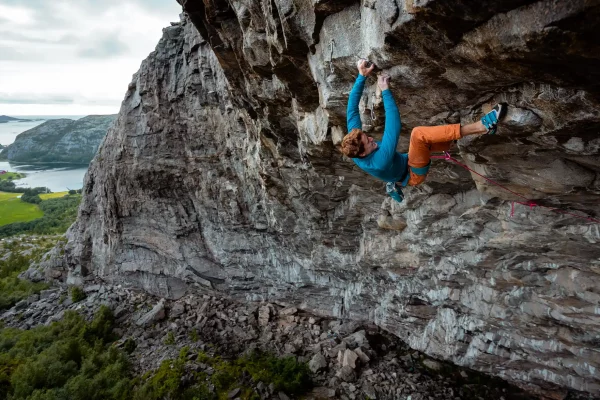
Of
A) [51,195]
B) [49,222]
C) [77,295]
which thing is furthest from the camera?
[51,195]

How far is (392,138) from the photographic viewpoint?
13.0 feet

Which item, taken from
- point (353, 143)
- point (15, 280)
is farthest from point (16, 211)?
point (353, 143)

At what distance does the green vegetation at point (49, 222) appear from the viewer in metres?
40.2

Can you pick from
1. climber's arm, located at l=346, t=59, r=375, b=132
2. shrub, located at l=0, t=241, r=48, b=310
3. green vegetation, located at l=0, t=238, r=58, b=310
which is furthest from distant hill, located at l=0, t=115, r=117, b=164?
climber's arm, located at l=346, t=59, r=375, b=132

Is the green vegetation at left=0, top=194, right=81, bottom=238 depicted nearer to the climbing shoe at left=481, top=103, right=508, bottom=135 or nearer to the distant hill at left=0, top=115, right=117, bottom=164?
the distant hill at left=0, top=115, right=117, bottom=164

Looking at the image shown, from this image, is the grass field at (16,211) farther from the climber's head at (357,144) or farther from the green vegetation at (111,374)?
the climber's head at (357,144)

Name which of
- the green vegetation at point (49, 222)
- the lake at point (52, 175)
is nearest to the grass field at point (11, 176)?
the lake at point (52, 175)

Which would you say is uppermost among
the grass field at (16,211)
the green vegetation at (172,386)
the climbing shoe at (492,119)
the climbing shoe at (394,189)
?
the climbing shoe at (492,119)

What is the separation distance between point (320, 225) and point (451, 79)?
8551mm

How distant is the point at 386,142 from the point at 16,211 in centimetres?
6352

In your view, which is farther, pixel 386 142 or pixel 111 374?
pixel 111 374

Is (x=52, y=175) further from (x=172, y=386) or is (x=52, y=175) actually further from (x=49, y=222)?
(x=172, y=386)

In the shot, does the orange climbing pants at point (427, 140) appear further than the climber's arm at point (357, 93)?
No

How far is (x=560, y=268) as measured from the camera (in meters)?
7.28
